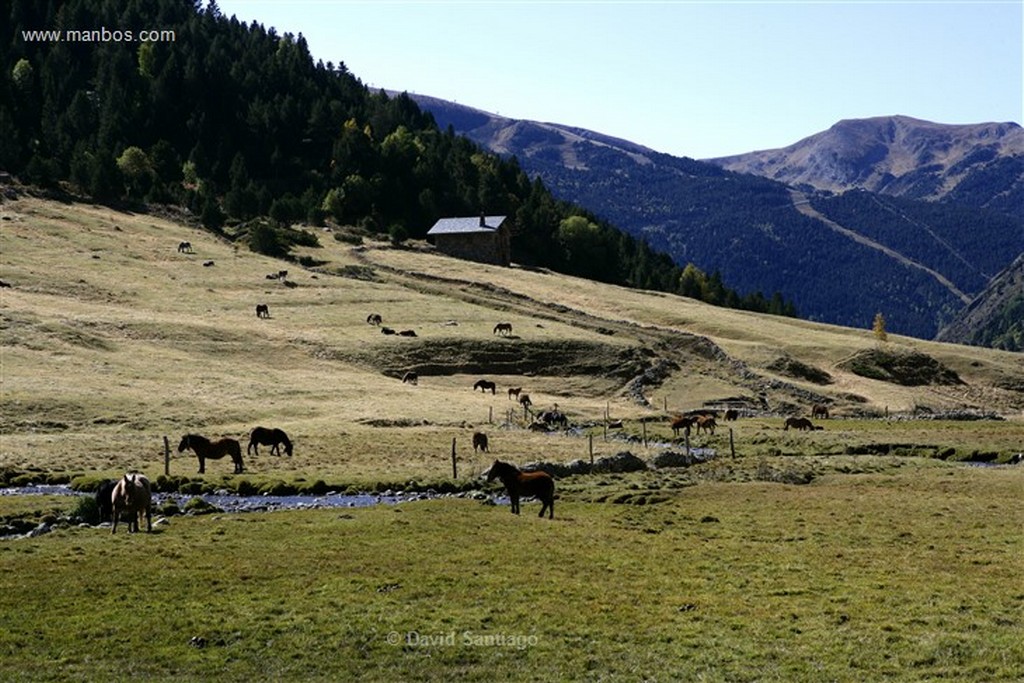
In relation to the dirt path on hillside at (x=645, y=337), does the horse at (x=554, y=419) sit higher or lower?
lower

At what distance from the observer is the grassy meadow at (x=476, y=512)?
2078 centimetres

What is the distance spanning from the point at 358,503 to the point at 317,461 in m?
10.5

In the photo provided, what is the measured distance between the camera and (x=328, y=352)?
87.1 meters

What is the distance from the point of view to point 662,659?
20141 mm

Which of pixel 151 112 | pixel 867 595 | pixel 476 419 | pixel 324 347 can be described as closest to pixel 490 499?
pixel 867 595

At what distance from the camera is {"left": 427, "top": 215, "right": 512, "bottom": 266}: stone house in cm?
15762

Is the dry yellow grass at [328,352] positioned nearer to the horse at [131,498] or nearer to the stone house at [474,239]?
the horse at [131,498]

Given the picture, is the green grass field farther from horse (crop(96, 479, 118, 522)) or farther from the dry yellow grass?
the dry yellow grass

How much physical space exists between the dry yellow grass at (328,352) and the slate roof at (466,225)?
48.4ft

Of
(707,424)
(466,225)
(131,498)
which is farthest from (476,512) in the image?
(466,225)

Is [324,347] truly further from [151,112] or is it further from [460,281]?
[151,112]

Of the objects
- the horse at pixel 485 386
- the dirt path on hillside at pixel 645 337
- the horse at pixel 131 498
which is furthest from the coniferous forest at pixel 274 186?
the horse at pixel 131 498

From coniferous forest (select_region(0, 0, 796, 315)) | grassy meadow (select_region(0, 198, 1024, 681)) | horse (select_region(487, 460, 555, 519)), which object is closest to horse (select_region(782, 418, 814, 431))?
grassy meadow (select_region(0, 198, 1024, 681))

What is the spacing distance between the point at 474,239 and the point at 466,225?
320cm
